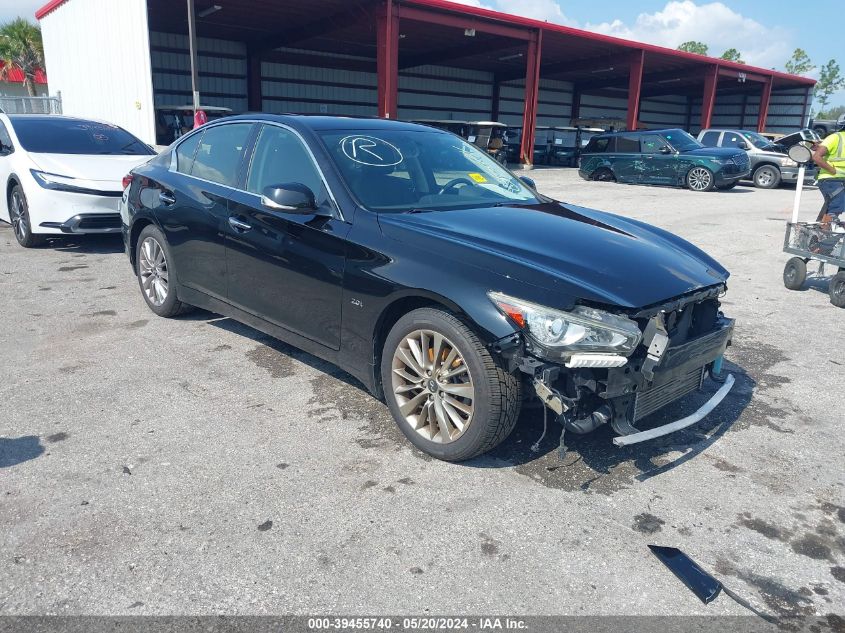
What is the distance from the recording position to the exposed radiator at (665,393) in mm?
3100

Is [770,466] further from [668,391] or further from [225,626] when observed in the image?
[225,626]

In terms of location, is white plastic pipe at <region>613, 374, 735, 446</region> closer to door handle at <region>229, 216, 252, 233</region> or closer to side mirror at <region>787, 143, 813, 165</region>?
door handle at <region>229, 216, 252, 233</region>

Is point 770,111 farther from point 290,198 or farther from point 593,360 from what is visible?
point 593,360

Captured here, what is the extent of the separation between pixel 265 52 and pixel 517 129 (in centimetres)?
1100

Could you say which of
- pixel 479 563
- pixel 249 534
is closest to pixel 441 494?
pixel 479 563

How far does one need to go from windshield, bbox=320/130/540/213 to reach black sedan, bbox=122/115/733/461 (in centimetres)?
1

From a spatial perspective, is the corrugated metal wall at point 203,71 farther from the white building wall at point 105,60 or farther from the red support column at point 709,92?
the red support column at point 709,92

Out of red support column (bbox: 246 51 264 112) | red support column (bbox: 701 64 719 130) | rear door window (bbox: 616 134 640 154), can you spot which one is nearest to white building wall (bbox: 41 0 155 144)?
red support column (bbox: 246 51 264 112)

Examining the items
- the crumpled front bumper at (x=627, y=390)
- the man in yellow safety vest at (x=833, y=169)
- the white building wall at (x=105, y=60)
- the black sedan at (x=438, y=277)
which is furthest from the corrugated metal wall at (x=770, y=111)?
the crumpled front bumper at (x=627, y=390)

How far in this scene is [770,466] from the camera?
3.40 meters

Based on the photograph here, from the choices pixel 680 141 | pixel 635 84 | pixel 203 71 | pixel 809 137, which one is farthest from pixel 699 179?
pixel 203 71

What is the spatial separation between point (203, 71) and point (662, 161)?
1902cm

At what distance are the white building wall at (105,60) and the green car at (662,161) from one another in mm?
12925

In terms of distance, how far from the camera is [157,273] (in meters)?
5.40
